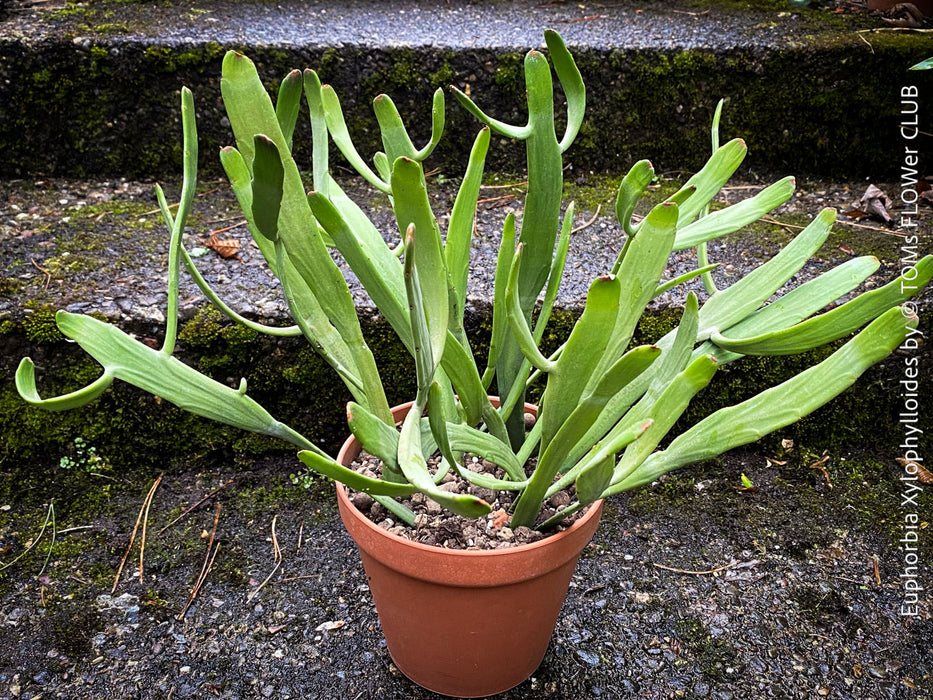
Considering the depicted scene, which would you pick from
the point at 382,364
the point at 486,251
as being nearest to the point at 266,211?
the point at 382,364

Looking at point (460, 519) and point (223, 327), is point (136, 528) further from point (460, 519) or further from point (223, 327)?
point (460, 519)

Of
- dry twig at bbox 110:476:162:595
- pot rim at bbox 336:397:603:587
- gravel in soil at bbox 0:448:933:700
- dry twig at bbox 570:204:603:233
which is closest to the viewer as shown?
pot rim at bbox 336:397:603:587

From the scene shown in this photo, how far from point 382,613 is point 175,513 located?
1.64 ft

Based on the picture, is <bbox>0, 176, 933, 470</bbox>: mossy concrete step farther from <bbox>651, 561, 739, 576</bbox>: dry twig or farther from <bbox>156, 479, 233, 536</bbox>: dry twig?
<bbox>651, 561, 739, 576</bbox>: dry twig

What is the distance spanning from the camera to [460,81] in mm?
1574

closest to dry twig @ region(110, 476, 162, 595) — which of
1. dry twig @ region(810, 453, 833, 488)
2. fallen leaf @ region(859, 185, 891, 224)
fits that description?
dry twig @ region(810, 453, 833, 488)

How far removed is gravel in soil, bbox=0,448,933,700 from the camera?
0.97 metres

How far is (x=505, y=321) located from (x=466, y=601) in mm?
318

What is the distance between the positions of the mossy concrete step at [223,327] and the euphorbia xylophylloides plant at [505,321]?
434 millimetres

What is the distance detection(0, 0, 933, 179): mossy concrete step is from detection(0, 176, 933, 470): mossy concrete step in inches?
7.9

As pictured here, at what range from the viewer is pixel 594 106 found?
161cm

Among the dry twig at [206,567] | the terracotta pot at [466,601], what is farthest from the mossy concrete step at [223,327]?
the terracotta pot at [466,601]

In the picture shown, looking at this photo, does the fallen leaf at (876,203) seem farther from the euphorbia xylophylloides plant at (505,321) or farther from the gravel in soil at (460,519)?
the gravel in soil at (460,519)

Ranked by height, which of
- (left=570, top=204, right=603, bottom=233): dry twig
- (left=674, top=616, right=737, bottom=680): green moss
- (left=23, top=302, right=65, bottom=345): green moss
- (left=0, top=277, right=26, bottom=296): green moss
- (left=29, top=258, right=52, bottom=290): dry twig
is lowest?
(left=674, top=616, right=737, bottom=680): green moss
